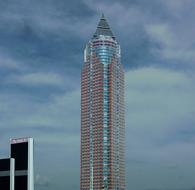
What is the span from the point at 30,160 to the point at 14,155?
6.02 m

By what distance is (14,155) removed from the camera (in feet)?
358

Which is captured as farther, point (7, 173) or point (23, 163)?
point (7, 173)

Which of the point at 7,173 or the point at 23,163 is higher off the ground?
the point at 23,163

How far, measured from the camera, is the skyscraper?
10356 centimetres

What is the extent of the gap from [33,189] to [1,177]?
9958mm

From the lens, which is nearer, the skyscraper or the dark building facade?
the skyscraper

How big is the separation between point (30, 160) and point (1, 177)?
9.77 meters

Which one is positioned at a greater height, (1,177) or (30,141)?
(30,141)

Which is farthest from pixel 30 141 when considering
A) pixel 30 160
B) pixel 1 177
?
pixel 1 177

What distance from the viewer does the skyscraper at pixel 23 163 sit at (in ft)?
340

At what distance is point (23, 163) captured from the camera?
105938 mm

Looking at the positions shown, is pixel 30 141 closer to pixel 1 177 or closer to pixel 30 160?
pixel 30 160

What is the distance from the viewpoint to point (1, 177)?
110 meters

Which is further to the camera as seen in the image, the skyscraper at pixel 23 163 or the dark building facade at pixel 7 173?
the dark building facade at pixel 7 173
